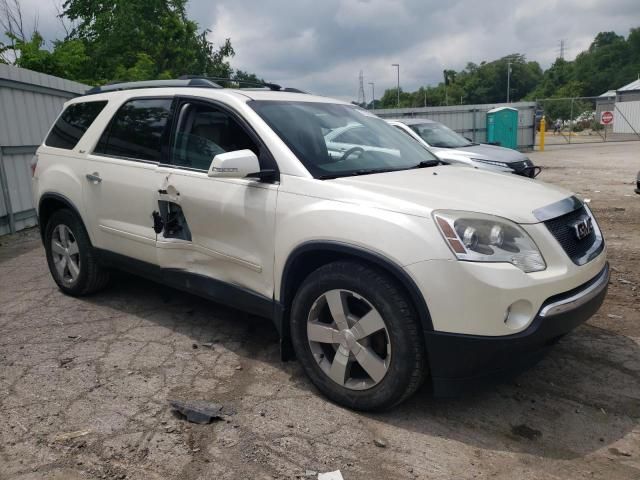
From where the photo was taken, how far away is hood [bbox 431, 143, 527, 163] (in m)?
9.71

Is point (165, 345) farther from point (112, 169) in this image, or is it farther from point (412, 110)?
point (412, 110)

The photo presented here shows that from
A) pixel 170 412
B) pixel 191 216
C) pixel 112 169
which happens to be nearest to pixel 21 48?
pixel 112 169

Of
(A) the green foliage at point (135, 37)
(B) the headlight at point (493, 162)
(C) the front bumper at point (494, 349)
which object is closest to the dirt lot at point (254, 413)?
(C) the front bumper at point (494, 349)

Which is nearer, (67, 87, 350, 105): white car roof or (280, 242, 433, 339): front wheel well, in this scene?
(280, 242, 433, 339): front wheel well

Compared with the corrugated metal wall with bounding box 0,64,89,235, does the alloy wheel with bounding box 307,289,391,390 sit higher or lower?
lower

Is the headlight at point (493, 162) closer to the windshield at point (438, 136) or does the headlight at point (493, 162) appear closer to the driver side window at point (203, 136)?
the windshield at point (438, 136)

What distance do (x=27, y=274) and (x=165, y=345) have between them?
9.42 ft

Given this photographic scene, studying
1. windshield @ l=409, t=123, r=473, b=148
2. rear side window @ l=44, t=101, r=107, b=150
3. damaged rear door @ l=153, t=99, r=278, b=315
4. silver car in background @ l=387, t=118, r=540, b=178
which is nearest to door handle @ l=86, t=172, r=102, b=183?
rear side window @ l=44, t=101, r=107, b=150

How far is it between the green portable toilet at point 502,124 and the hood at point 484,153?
42.7 ft

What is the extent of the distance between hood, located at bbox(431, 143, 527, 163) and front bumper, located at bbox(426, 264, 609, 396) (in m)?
7.18

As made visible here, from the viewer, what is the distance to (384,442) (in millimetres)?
2758

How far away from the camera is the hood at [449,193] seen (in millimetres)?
2754

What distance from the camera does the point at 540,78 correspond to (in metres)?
118

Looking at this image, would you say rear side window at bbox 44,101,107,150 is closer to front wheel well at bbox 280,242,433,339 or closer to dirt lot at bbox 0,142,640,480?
dirt lot at bbox 0,142,640,480
